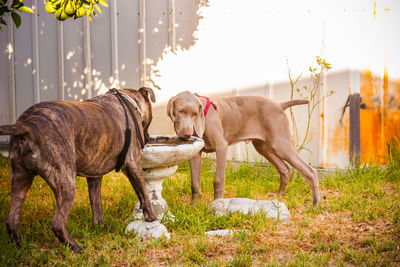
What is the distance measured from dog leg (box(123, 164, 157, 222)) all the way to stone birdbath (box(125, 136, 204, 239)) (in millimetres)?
88

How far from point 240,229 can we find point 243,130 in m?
1.52

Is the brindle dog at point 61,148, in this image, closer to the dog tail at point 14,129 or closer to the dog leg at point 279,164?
the dog tail at point 14,129

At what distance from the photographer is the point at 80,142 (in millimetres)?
2906

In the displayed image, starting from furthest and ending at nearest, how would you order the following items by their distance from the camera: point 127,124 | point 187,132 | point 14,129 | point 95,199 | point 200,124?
point 200,124
point 187,132
point 95,199
point 127,124
point 14,129

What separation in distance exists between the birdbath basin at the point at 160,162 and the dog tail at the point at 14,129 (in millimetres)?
1169

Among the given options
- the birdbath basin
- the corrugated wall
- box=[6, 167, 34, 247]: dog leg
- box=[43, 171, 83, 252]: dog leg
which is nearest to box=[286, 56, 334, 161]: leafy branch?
the corrugated wall

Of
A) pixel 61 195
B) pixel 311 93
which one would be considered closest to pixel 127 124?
pixel 61 195

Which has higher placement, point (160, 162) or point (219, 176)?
point (160, 162)

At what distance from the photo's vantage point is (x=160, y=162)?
366 cm

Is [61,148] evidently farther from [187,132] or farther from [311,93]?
[311,93]

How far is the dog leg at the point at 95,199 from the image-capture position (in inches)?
143

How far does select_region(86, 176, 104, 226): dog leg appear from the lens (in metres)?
3.64

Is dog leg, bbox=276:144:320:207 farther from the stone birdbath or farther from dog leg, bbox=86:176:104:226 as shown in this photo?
dog leg, bbox=86:176:104:226

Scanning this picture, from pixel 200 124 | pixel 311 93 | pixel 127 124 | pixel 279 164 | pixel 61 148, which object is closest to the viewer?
pixel 61 148
